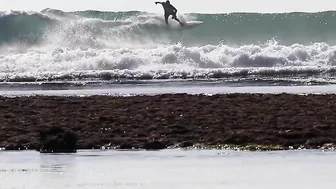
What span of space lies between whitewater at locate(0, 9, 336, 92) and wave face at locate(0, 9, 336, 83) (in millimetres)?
43

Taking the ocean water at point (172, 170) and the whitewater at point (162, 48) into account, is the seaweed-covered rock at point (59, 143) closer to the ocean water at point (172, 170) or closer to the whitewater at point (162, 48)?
the ocean water at point (172, 170)

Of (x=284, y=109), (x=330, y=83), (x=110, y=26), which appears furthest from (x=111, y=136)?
(x=110, y=26)

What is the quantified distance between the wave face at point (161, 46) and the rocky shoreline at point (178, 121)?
11739mm

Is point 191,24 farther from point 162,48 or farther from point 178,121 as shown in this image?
point 178,121

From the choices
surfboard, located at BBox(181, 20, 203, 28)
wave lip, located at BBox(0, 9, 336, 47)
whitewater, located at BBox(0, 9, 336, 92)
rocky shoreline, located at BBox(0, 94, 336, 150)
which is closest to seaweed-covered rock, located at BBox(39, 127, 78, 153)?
rocky shoreline, located at BBox(0, 94, 336, 150)

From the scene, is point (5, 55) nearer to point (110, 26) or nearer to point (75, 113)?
point (110, 26)

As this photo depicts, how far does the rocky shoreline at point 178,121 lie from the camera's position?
15.8 metres

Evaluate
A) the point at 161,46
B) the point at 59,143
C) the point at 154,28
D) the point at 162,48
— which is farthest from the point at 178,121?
the point at 154,28

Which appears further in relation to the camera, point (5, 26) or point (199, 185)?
point (5, 26)

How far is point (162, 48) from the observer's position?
46.4m

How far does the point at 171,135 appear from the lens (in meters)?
16.5

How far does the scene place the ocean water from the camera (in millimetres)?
10766

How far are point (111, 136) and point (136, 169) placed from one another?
450 cm

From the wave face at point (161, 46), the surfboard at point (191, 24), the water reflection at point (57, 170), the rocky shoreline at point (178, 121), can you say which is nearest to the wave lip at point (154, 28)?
the wave face at point (161, 46)
